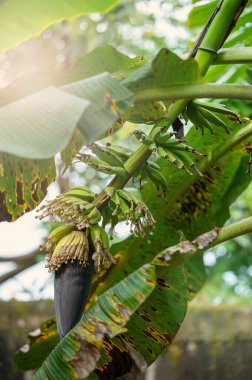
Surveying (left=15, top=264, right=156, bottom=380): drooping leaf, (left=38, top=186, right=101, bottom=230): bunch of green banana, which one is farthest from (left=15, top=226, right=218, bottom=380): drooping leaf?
(left=38, top=186, right=101, bottom=230): bunch of green banana

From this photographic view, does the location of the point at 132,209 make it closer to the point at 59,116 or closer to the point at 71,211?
the point at 71,211

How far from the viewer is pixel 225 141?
3.41 ft

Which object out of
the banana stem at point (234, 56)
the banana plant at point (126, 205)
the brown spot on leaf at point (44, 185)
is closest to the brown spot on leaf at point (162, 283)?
the banana plant at point (126, 205)

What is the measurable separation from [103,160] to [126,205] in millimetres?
92

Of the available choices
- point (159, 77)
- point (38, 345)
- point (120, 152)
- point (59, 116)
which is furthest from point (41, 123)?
point (38, 345)

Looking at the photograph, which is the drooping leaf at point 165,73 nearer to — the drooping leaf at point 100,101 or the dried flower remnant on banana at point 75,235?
the drooping leaf at point 100,101

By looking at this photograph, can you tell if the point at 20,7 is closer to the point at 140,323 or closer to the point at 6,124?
the point at 6,124

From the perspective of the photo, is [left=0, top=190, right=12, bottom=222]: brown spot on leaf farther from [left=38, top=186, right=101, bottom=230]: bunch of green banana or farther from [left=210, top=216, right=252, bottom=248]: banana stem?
[left=210, top=216, right=252, bottom=248]: banana stem

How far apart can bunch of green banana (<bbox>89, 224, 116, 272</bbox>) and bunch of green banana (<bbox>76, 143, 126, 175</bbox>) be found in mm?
86

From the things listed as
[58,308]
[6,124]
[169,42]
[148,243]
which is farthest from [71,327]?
[169,42]

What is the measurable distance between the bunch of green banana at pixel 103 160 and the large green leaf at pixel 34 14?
17cm

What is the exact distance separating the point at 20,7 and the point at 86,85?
0.74ft

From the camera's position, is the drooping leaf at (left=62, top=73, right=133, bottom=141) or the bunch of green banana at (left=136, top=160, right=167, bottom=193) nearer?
the drooping leaf at (left=62, top=73, right=133, bottom=141)

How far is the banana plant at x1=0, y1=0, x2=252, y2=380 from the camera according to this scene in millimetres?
688
